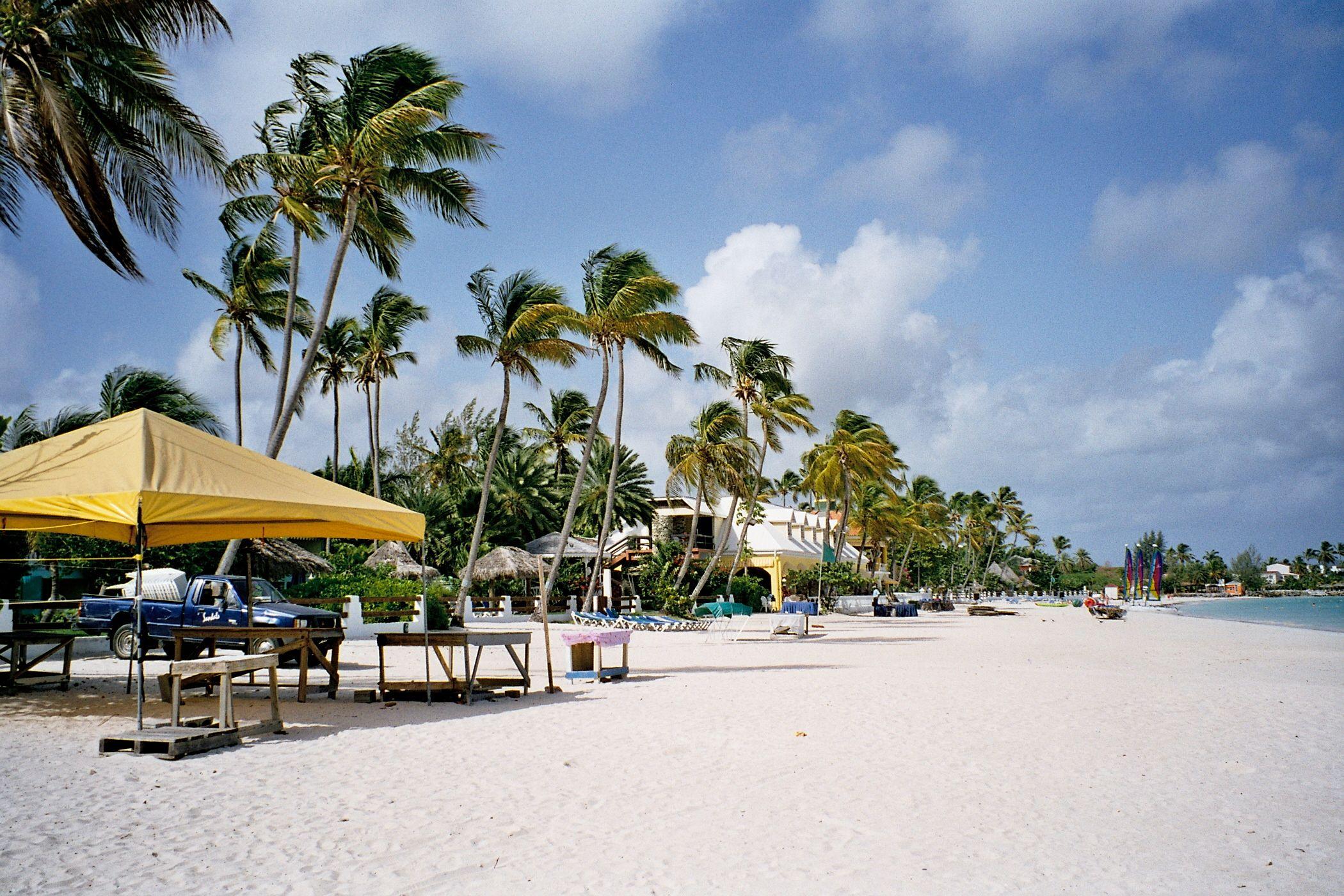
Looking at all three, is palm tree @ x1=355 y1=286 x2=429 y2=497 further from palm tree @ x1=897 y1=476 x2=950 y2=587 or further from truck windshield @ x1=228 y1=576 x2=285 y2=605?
palm tree @ x1=897 y1=476 x2=950 y2=587

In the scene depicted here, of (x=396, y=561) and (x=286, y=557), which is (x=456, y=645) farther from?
(x=396, y=561)

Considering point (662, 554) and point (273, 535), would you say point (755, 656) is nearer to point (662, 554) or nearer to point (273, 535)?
point (273, 535)

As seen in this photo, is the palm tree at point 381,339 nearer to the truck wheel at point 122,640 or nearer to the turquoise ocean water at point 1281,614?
the truck wheel at point 122,640

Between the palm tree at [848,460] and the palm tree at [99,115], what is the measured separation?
3805 cm

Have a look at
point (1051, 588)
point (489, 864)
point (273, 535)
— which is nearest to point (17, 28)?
point (273, 535)

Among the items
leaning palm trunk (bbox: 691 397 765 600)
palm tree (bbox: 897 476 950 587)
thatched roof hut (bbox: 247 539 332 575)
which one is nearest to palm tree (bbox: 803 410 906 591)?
leaning palm trunk (bbox: 691 397 765 600)

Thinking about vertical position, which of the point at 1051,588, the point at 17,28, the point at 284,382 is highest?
the point at 17,28

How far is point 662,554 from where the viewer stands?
129ft

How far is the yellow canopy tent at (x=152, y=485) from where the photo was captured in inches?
325

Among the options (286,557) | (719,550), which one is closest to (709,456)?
(719,550)

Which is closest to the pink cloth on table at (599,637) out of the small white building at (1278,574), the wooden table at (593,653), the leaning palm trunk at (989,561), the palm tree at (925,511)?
the wooden table at (593,653)

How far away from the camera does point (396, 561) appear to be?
34938mm

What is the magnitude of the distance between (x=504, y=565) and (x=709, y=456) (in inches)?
333

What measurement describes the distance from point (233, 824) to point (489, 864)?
5.61 ft
